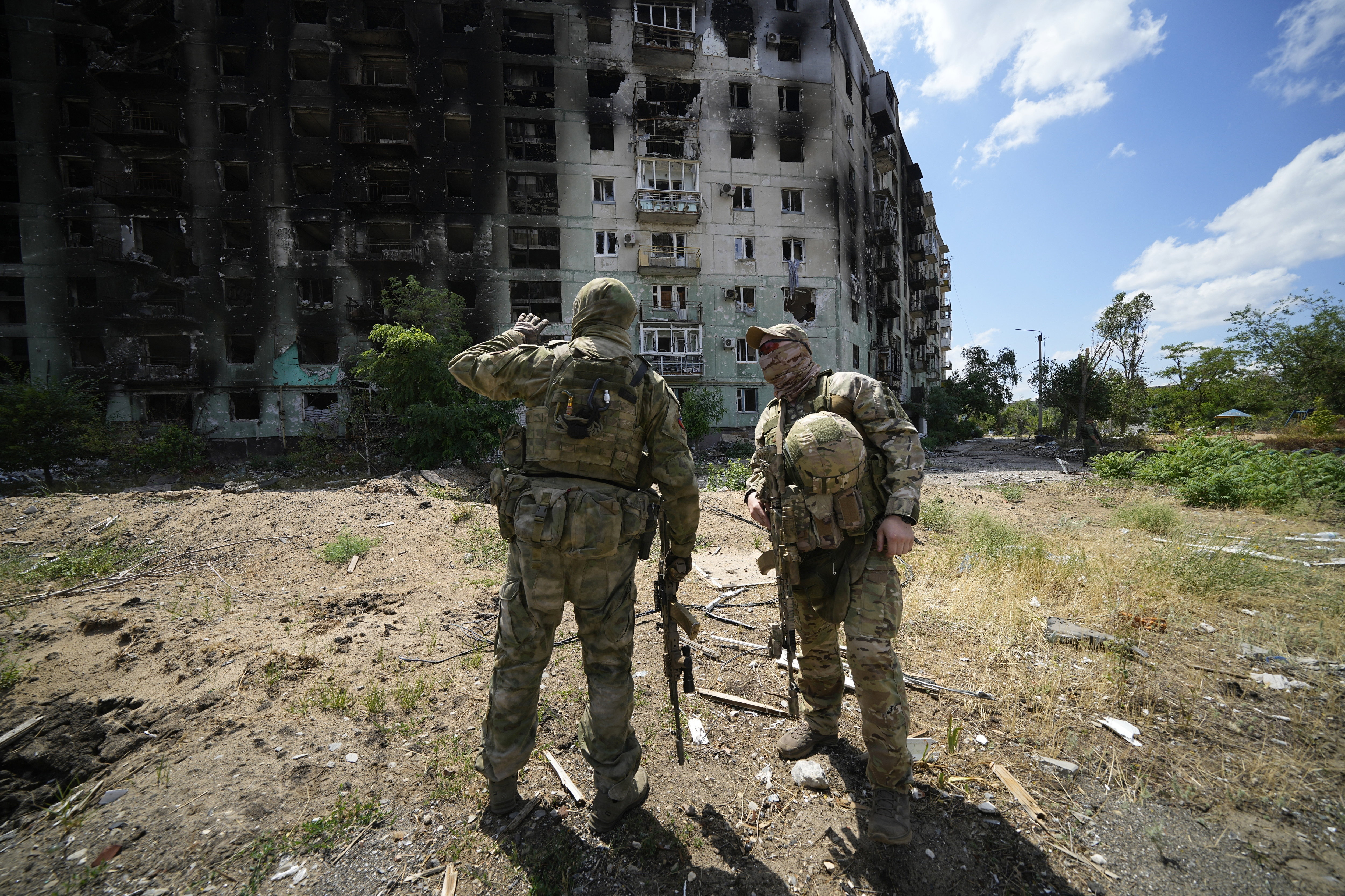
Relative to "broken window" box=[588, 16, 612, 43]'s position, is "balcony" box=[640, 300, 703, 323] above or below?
below

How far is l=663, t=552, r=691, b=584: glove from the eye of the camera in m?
2.59

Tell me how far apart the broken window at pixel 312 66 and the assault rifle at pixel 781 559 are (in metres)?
27.4

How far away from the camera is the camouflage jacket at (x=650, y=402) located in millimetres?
2461

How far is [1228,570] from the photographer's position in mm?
4992

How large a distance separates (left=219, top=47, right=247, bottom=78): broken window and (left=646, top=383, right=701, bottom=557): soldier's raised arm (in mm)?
28739

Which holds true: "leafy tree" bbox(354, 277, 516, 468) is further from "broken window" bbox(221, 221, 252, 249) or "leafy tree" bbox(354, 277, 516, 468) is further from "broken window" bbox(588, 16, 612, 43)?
"broken window" bbox(588, 16, 612, 43)

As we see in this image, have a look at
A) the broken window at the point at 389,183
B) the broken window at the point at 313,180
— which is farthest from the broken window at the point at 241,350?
the broken window at the point at 389,183

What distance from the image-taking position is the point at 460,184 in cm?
2114

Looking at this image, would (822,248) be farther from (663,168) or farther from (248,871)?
(248,871)

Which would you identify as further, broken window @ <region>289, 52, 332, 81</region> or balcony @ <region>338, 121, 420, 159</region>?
broken window @ <region>289, 52, 332, 81</region>

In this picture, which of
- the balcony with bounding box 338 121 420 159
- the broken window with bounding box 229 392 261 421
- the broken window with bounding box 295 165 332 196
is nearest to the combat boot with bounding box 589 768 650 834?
the broken window with bounding box 229 392 261 421

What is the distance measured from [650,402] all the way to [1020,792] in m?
2.62

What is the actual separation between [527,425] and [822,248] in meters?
24.0

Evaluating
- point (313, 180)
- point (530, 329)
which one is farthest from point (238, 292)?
point (530, 329)
